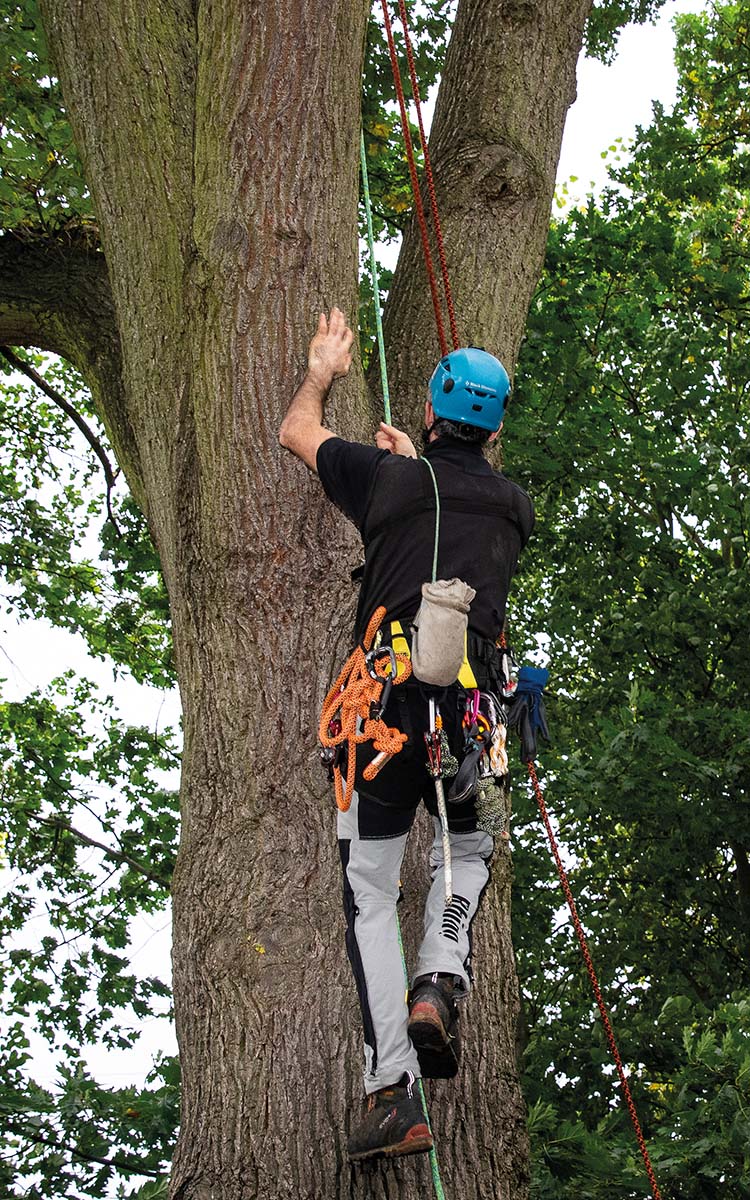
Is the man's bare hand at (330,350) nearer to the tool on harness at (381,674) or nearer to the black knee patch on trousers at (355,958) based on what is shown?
the tool on harness at (381,674)

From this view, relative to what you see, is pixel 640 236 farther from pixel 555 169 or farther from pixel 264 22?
pixel 264 22

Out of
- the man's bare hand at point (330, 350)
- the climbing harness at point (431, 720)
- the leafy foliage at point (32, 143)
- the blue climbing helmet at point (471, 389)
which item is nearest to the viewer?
the climbing harness at point (431, 720)

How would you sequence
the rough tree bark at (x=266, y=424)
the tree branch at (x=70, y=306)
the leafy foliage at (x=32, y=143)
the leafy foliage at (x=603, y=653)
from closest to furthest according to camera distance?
the rough tree bark at (x=266, y=424) → the tree branch at (x=70, y=306) → the leafy foliage at (x=32, y=143) → the leafy foliage at (x=603, y=653)

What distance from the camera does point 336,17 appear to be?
172 inches

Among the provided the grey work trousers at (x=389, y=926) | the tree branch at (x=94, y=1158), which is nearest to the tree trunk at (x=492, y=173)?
the grey work trousers at (x=389, y=926)

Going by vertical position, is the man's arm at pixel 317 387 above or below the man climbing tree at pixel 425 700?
above

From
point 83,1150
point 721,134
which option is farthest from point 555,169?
point 721,134

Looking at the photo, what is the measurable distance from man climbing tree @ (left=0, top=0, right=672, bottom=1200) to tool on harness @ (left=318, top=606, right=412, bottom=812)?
9.4 inches

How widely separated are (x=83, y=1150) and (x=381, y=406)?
4384mm

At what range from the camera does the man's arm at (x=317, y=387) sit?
3639mm

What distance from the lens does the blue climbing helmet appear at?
3469 mm

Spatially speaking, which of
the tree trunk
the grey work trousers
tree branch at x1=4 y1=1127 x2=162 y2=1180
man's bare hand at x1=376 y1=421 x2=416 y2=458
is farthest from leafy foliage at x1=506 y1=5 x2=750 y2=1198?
the grey work trousers

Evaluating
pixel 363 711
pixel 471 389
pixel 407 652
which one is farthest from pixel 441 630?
pixel 471 389

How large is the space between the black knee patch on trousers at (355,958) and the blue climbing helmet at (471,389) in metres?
1.21
